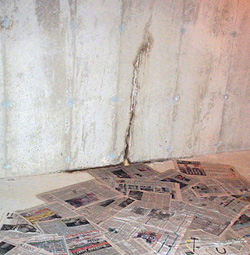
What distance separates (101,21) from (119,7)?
0.15 m

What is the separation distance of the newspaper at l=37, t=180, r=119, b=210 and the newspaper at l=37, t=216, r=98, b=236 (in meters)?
0.14

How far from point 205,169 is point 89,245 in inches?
49.5

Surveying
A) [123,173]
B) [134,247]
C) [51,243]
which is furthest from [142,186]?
[51,243]

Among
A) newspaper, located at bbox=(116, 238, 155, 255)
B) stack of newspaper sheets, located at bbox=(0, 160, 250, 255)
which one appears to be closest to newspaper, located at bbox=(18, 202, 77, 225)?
stack of newspaper sheets, located at bbox=(0, 160, 250, 255)

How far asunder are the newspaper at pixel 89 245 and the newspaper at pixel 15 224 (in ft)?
0.68

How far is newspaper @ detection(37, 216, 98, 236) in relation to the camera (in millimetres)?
1721

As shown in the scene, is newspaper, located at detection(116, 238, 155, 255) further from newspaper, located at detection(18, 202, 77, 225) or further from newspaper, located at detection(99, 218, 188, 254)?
newspaper, located at detection(18, 202, 77, 225)

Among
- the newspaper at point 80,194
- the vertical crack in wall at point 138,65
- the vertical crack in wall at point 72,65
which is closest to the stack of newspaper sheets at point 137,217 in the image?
the newspaper at point 80,194

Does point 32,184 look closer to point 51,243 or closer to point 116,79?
point 51,243

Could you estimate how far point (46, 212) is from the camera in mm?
1898

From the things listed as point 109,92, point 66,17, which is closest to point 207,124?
point 109,92

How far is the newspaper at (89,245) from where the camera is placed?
1.58 m

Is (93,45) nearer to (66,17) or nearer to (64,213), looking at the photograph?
(66,17)

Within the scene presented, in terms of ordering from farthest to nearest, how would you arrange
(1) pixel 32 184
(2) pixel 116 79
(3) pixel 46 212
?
(2) pixel 116 79 < (1) pixel 32 184 < (3) pixel 46 212
